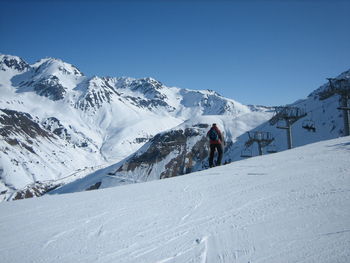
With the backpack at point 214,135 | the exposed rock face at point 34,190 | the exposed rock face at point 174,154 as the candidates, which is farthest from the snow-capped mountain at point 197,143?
the backpack at point 214,135

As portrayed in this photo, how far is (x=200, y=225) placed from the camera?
14.9 feet

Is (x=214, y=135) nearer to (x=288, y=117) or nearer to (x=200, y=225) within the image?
(x=200, y=225)

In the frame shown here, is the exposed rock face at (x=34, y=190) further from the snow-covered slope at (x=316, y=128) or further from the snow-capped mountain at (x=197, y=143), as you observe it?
the snow-covered slope at (x=316, y=128)

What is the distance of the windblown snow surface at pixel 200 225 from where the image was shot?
3.56 meters

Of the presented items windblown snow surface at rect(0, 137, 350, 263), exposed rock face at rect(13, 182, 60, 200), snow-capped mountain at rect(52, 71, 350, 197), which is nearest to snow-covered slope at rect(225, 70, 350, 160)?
snow-capped mountain at rect(52, 71, 350, 197)

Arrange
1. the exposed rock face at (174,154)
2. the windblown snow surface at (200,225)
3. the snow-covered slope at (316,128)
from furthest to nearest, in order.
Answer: the exposed rock face at (174,154) → the snow-covered slope at (316,128) → the windblown snow surface at (200,225)

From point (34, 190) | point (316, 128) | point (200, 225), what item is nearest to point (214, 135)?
point (200, 225)

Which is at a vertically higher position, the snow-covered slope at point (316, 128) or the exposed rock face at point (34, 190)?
the snow-covered slope at point (316, 128)

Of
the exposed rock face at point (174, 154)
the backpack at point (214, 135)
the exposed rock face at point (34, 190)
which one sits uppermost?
the exposed rock face at point (174, 154)

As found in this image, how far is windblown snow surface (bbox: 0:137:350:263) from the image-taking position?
3562 mm

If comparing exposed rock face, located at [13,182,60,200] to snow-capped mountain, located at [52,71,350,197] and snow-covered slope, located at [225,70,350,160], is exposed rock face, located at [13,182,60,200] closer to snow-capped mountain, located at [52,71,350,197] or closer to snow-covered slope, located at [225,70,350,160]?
snow-capped mountain, located at [52,71,350,197]

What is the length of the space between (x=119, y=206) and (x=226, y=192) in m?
2.47

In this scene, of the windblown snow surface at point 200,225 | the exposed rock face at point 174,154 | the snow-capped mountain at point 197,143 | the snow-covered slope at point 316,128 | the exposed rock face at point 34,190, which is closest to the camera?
the windblown snow surface at point 200,225

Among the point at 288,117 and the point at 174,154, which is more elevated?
the point at 174,154
